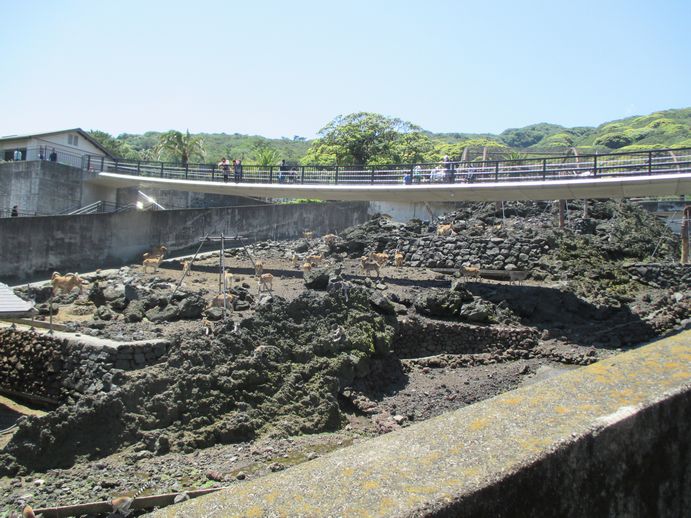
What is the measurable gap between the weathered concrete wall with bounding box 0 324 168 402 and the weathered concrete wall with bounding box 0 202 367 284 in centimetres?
823

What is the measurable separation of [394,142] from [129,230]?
25.9m

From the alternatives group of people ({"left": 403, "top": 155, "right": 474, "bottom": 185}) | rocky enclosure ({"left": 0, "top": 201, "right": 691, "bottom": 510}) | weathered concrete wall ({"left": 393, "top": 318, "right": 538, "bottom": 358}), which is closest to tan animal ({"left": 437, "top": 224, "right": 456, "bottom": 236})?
rocky enclosure ({"left": 0, "top": 201, "right": 691, "bottom": 510})

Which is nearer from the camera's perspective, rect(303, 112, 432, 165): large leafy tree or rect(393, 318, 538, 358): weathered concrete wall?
rect(393, 318, 538, 358): weathered concrete wall

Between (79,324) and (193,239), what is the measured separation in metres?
15.5

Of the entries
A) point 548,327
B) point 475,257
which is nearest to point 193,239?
point 475,257

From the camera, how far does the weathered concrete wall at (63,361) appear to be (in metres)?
16.4

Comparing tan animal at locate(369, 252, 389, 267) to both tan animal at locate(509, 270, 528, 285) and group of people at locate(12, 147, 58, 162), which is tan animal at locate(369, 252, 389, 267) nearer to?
tan animal at locate(509, 270, 528, 285)

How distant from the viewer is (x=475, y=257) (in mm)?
29609

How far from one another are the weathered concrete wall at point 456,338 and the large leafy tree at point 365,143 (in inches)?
1128

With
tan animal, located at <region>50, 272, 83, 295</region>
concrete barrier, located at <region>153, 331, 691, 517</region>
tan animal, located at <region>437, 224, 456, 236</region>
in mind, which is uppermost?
tan animal, located at <region>437, 224, 456, 236</region>

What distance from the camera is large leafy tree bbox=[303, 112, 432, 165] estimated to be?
50.6 m

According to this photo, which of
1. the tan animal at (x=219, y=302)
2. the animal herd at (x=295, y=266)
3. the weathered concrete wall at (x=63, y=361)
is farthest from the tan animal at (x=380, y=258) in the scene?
the weathered concrete wall at (x=63, y=361)

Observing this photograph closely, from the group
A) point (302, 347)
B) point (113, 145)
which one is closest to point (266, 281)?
point (302, 347)

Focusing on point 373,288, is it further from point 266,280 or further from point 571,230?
point 571,230
